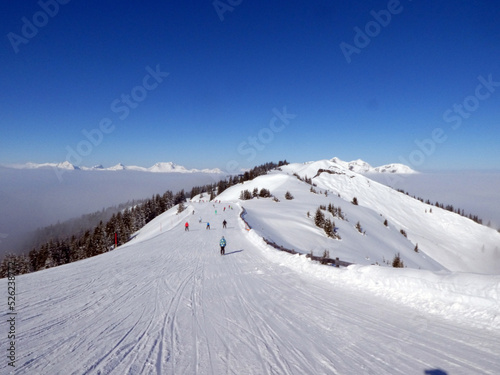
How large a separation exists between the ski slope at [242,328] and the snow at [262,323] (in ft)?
0.09

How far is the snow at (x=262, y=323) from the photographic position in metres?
4.31

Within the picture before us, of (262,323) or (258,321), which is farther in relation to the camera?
(258,321)

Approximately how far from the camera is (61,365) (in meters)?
4.24

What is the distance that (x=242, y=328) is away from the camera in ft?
18.7

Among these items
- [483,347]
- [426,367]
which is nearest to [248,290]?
[426,367]

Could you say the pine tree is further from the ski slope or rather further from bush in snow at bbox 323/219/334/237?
the ski slope

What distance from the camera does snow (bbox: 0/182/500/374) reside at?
4.31 meters

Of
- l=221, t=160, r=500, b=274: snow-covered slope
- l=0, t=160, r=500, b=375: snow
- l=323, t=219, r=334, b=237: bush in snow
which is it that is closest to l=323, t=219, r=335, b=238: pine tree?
l=323, t=219, r=334, b=237: bush in snow

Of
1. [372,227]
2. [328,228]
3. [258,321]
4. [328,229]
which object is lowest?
[372,227]

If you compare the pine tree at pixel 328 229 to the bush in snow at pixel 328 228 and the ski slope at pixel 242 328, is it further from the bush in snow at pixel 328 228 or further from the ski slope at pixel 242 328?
the ski slope at pixel 242 328

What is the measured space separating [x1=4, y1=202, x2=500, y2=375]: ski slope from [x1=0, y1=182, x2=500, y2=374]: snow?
27mm

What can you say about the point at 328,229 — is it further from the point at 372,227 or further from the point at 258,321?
the point at 258,321

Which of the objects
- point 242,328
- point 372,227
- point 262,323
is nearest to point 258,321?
point 262,323

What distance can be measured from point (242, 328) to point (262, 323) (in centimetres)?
57
